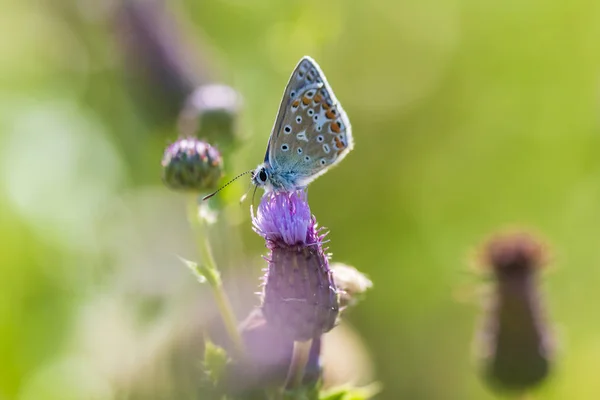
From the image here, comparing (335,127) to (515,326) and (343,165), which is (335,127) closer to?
(515,326)

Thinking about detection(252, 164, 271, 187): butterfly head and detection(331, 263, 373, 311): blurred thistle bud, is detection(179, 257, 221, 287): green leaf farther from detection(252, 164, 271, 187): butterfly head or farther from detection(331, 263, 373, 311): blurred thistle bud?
detection(252, 164, 271, 187): butterfly head

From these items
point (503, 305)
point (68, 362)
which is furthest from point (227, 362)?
point (68, 362)

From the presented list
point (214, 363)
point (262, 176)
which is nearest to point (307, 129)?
point (262, 176)

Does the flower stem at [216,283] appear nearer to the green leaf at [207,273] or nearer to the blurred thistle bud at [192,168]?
the green leaf at [207,273]

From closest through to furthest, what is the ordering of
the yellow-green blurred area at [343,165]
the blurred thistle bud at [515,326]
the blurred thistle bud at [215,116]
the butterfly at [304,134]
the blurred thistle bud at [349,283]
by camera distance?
the blurred thistle bud at [349,283], the butterfly at [304,134], the blurred thistle bud at [515,326], the blurred thistle bud at [215,116], the yellow-green blurred area at [343,165]

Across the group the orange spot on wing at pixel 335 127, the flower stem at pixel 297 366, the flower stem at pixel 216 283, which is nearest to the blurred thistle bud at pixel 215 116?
the orange spot on wing at pixel 335 127
